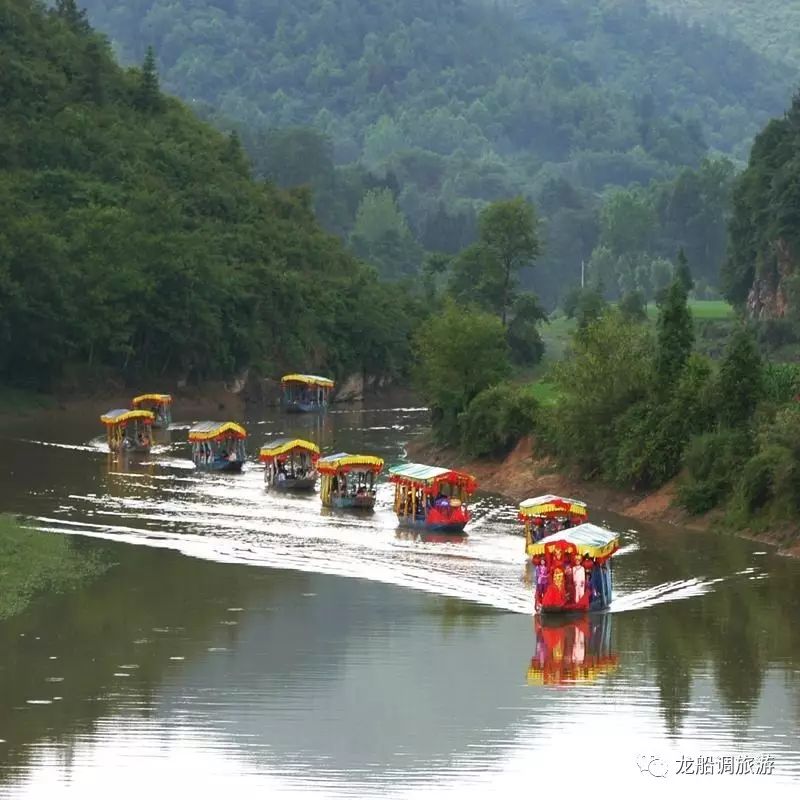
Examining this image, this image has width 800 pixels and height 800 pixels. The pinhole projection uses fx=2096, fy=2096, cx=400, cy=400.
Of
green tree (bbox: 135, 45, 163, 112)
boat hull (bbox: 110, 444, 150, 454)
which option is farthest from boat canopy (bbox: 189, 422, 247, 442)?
green tree (bbox: 135, 45, 163, 112)

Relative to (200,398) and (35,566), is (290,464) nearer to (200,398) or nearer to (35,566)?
(35,566)

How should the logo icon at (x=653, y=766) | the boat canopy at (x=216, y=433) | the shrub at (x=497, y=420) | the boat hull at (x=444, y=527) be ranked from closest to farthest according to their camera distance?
the logo icon at (x=653, y=766) < the boat hull at (x=444, y=527) < the shrub at (x=497, y=420) < the boat canopy at (x=216, y=433)

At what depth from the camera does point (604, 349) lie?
80.6 meters

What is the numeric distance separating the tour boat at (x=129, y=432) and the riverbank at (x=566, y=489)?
1348cm

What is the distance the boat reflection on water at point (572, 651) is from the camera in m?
46.3

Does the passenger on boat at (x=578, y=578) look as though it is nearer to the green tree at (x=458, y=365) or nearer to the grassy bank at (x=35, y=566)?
the grassy bank at (x=35, y=566)

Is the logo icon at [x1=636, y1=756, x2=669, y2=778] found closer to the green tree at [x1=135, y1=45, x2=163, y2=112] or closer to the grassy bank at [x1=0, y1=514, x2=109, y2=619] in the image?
the grassy bank at [x1=0, y1=514, x2=109, y2=619]

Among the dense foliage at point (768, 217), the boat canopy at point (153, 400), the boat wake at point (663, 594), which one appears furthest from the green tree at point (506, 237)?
the boat wake at point (663, 594)

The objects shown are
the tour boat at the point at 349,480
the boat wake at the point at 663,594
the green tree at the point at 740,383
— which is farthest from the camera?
the tour boat at the point at 349,480

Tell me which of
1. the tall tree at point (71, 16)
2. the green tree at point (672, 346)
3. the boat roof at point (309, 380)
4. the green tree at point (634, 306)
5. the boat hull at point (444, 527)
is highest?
the tall tree at point (71, 16)

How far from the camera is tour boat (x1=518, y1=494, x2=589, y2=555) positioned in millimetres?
63219

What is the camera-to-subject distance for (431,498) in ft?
233

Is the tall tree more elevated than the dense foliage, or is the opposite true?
the tall tree

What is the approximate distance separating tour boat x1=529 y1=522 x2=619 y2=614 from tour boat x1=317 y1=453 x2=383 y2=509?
23.5m
